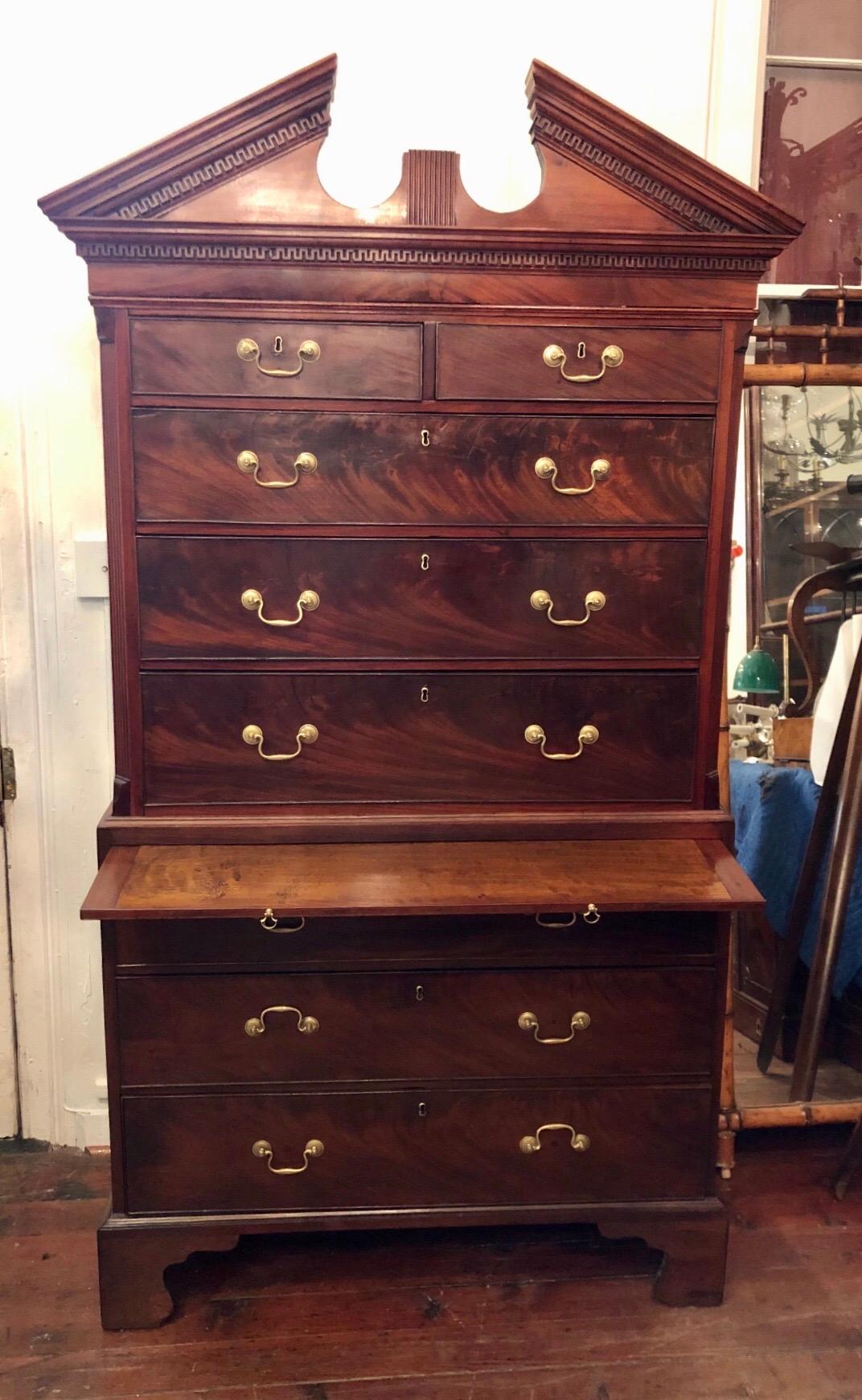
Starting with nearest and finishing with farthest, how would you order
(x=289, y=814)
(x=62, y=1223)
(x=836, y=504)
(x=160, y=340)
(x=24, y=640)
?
1. (x=160, y=340)
2. (x=289, y=814)
3. (x=62, y=1223)
4. (x=24, y=640)
5. (x=836, y=504)

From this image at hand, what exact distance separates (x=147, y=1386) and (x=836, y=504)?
2.45 metres

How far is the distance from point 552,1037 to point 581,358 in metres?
1.22

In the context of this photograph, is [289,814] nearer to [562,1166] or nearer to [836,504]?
[562,1166]

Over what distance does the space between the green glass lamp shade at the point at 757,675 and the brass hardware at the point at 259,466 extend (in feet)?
4.33

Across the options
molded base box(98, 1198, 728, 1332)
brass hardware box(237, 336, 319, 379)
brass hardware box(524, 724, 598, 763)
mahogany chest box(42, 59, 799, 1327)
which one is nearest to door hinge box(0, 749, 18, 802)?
mahogany chest box(42, 59, 799, 1327)

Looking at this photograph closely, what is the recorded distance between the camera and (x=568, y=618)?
1.71m

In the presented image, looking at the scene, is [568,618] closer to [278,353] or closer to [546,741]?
[546,741]

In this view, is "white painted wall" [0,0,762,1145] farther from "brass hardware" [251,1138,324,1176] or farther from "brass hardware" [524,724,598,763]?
"brass hardware" [524,724,598,763]

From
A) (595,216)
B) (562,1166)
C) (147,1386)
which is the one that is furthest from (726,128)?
(147,1386)

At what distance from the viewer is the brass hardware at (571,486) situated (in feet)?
5.40

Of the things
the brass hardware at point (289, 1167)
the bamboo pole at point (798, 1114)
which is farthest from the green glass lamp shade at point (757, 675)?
the brass hardware at point (289, 1167)

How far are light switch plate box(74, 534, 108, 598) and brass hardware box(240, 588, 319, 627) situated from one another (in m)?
0.61

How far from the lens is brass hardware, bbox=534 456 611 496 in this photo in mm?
1646

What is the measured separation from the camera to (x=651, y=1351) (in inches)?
66.0
